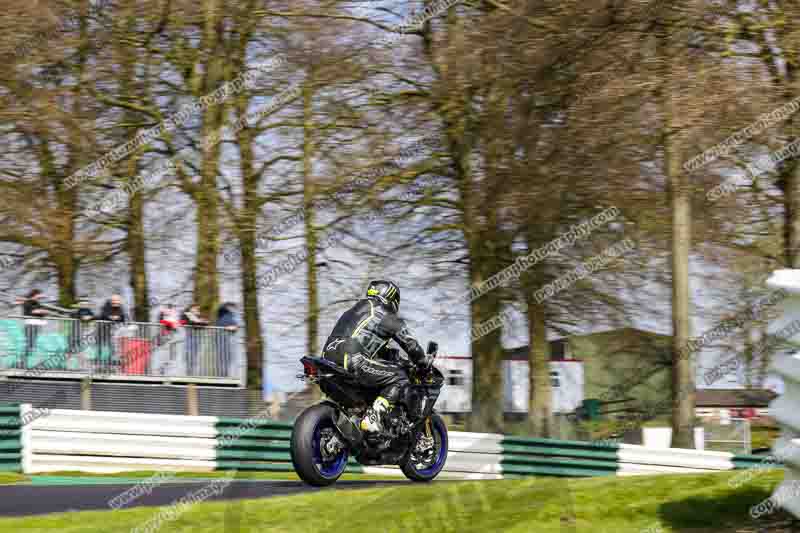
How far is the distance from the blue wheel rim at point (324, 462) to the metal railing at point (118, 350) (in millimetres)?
8574

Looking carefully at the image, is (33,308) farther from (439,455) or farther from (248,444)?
(439,455)

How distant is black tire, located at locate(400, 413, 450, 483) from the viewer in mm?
11109

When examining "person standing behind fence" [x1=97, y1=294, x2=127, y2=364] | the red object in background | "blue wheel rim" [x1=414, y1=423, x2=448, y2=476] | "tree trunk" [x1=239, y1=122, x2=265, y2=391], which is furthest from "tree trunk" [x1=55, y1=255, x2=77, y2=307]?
"blue wheel rim" [x1=414, y1=423, x2=448, y2=476]

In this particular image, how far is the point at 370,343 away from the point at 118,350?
932 cm

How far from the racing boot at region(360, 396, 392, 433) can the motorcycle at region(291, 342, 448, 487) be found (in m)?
0.05

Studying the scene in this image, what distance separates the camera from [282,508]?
6.48 m

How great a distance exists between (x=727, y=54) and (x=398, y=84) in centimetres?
719

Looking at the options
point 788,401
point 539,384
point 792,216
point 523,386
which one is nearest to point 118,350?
point 539,384

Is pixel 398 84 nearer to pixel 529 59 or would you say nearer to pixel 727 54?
pixel 529 59

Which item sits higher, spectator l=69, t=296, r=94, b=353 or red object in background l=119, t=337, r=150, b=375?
spectator l=69, t=296, r=94, b=353

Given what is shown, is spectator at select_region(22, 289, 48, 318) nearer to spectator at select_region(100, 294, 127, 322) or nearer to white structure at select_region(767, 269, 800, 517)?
spectator at select_region(100, 294, 127, 322)

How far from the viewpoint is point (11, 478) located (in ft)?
45.0

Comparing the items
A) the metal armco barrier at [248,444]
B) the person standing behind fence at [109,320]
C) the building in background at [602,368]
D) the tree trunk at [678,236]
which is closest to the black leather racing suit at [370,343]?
the metal armco barrier at [248,444]

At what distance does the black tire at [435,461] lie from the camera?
11.1m
